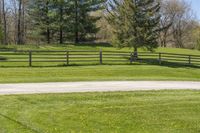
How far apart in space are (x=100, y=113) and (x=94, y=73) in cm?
1531

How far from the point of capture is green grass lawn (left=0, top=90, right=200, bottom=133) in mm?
12492

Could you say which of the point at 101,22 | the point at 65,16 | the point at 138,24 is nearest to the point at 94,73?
the point at 138,24

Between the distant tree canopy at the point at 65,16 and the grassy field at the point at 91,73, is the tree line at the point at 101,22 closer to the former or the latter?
the distant tree canopy at the point at 65,16

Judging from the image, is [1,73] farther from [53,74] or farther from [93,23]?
[93,23]

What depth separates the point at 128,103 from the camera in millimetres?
15953

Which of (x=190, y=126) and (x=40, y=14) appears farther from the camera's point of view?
(x=40, y=14)

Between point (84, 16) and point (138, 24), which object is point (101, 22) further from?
point (138, 24)

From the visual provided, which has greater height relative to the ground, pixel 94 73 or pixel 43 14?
pixel 43 14

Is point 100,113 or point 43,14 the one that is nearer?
point 100,113

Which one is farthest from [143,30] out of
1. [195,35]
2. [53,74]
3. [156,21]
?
[195,35]

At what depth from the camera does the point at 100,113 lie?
14.2 meters

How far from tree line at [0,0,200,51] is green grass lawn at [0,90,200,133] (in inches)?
985

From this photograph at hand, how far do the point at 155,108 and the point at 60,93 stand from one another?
424 cm

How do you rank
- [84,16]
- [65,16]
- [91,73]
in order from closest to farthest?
[91,73] < [65,16] < [84,16]
